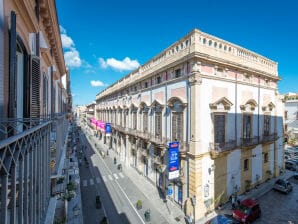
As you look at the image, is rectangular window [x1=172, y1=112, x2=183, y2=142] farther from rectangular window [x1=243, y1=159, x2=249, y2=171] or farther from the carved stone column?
rectangular window [x1=243, y1=159, x2=249, y2=171]

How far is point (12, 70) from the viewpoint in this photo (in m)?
4.40

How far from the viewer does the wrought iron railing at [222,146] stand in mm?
15109

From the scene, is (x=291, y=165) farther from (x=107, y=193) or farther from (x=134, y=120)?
(x=107, y=193)

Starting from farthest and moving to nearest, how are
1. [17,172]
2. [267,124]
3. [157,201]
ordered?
[267,124]
[157,201]
[17,172]

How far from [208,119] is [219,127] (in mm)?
1756

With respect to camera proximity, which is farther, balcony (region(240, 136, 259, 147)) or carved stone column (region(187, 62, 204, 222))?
balcony (region(240, 136, 259, 147))

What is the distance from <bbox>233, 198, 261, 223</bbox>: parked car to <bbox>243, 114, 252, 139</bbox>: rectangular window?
6748 mm

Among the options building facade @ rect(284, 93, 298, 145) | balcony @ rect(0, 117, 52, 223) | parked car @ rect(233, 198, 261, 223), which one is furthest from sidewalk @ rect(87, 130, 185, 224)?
building facade @ rect(284, 93, 298, 145)

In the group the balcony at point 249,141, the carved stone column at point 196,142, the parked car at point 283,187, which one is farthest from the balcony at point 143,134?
the parked car at point 283,187

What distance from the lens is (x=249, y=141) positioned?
60.8ft

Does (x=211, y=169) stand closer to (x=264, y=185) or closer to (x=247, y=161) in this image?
(x=247, y=161)

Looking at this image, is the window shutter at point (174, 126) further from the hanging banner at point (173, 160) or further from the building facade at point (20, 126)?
the building facade at point (20, 126)

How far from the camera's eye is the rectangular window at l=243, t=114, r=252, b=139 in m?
18.7

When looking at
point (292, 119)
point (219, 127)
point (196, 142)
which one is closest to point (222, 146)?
point (219, 127)
